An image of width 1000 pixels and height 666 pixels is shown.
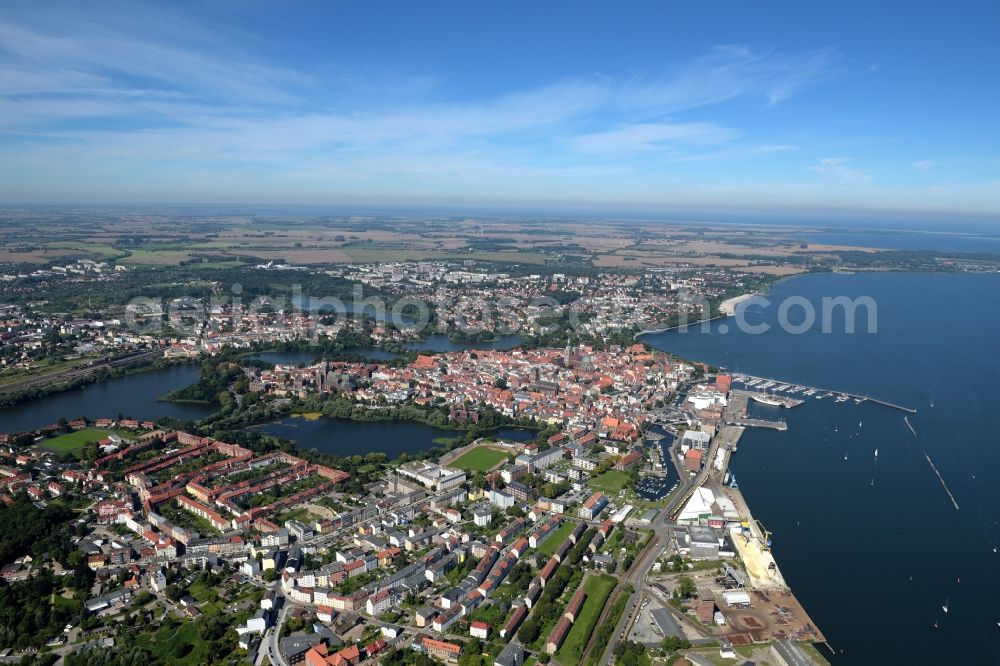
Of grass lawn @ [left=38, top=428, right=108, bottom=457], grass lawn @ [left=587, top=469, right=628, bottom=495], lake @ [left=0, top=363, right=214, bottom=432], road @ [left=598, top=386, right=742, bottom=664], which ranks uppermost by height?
road @ [left=598, top=386, right=742, bottom=664]

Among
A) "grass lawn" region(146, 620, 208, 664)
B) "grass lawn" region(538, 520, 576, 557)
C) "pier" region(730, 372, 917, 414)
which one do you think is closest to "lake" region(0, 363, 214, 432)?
"grass lawn" region(146, 620, 208, 664)

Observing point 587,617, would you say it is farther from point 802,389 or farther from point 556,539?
point 802,389

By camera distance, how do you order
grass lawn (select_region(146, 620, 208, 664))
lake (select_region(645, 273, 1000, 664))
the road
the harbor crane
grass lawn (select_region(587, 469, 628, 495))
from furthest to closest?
1. grass lawn (select_region(587, 469, 628, 495))
2. the harbor crane
3. lake (select_region(645, 273, 1000, 664))
4. the road
5. grass lawn (select_region(146, 620, 208, 664))

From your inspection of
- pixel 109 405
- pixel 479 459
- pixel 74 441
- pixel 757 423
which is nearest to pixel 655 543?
pixel 479 459

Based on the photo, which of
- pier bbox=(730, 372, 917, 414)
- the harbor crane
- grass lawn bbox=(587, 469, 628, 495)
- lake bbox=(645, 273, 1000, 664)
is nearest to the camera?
lake bbox=(645, 273, 1000, 664)

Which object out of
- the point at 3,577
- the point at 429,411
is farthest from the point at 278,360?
the point at 3,577

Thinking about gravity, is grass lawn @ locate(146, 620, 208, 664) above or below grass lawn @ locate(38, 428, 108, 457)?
above

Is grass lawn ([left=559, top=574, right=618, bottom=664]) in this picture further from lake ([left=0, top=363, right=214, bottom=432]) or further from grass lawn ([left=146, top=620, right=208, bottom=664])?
lake ([left=0, top=363, right=214, bottom=432])

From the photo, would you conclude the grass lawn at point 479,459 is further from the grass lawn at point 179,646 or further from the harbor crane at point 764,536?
the grass lawn at point 179,646
